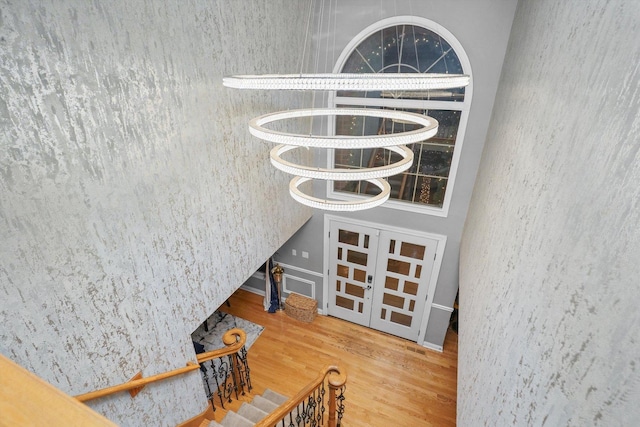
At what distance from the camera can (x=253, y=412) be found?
324cm

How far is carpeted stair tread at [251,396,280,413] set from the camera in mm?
3467

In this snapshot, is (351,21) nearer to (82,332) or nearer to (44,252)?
(44,252)

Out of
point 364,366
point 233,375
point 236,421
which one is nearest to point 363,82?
point 236,421

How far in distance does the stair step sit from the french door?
8.32ft

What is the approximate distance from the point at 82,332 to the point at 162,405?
115cm

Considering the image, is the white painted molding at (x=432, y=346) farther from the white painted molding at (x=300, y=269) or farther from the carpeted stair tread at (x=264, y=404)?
the carpeted stair tread at (x=264, y=404)

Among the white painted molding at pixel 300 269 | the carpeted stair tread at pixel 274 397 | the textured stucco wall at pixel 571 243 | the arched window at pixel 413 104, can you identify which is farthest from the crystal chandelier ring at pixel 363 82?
the white painted molding at pixel 300 269

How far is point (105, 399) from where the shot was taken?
2000mm

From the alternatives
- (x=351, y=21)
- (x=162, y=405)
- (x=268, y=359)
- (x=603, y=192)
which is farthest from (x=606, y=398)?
(x=268, y=359)

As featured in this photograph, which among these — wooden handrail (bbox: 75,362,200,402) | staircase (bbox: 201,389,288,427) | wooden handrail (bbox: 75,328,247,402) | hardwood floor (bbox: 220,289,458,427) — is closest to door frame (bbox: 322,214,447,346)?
hardwood floor (bbox: 220,289,458,427)

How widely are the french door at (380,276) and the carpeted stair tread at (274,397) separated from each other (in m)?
1.83

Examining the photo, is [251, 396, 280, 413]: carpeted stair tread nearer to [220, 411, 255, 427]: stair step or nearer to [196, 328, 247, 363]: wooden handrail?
[220, 411, 255, 427]: stair step

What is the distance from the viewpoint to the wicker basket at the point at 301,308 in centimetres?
519

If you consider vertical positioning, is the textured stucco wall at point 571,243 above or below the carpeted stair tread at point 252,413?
above
